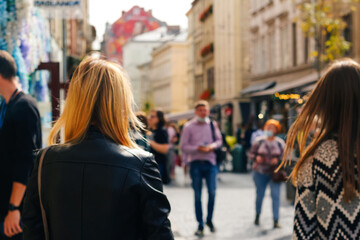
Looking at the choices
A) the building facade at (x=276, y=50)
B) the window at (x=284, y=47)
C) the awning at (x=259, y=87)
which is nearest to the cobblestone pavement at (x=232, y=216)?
the building facade at (x=276, y=50)

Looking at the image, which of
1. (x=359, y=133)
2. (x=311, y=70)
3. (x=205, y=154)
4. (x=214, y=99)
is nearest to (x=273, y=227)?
(x=205, y=154)

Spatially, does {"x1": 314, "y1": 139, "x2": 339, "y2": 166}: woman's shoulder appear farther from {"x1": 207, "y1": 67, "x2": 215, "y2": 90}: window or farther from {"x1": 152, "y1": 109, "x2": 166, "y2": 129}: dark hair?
{"x1": 207, "y1": 67, "x2": 215, "y2": 90}: window

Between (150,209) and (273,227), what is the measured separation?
25.2 feet

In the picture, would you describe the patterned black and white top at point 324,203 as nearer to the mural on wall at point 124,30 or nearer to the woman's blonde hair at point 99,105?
the woman's blonde hair at point 99,105

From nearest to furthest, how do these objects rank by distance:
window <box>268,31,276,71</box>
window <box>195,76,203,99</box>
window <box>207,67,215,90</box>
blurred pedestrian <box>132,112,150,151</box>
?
blurred pedestrian <box>132,112,150,151</box> < window <box>268,31,276,71</box> < window <box>207,67,215,90</box> < window <box>195,76,203,99</box>

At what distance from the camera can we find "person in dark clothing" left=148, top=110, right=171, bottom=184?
10.6 meters

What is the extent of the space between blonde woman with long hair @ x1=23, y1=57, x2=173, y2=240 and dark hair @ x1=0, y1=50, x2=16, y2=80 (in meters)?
1.83

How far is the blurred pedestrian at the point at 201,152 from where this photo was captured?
9938 millimetres

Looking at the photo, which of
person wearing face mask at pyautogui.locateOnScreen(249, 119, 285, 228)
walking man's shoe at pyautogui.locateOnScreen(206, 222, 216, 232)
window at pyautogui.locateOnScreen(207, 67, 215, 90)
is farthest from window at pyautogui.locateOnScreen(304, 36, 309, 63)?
walking man's shoe at pyautogui.locateOnScreen(206, 222, 216, 232)

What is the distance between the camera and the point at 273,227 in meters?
10.1

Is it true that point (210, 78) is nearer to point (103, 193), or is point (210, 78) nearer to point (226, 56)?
point (226, 56)

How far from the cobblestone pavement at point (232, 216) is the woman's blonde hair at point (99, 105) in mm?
6235

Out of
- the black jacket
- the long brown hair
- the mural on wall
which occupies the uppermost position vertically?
the mural on wall

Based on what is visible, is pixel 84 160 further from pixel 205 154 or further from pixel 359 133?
pixel 205 154
